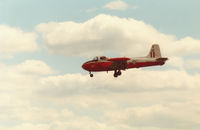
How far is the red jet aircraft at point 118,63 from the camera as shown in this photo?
4406 cm

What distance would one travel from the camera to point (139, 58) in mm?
46438

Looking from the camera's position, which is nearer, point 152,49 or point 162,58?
point 162,58

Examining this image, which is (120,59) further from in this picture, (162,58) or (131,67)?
(162,58)

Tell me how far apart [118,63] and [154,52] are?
8080mm

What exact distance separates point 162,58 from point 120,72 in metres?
7.53

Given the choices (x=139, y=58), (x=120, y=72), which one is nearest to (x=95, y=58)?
(x=120, y=72)

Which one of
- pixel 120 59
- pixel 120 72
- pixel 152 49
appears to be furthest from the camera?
pixel 152 49

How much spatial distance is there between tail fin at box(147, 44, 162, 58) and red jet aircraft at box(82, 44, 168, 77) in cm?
49

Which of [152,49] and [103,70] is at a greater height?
[152,49]

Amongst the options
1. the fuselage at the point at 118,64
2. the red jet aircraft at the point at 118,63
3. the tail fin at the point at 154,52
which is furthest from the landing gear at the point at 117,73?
the tail fin at the point at 154,52

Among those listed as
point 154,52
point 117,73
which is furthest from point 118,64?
point 154,52

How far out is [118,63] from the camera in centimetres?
4469

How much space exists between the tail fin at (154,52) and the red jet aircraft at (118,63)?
0.49 metres

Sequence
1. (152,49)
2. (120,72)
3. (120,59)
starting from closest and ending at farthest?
(120,59) < (120,72) < (152,49)
